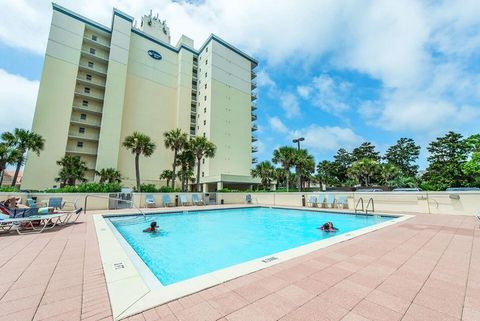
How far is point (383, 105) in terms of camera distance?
22047 millimetres

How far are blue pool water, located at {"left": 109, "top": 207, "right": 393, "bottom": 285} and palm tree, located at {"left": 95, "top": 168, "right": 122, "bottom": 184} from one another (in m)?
20.1

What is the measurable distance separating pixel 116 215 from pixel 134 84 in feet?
98.9

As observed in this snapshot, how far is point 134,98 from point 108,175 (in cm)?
1359

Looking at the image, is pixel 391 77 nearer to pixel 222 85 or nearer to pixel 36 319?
pixel 36 319

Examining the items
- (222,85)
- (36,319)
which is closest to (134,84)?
(222,85)

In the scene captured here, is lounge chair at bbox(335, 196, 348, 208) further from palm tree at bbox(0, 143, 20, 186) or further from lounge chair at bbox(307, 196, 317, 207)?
palm tree at bbox(0, 143, 20, 186)

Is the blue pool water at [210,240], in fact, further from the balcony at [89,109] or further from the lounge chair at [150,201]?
the balcony at [89,109]

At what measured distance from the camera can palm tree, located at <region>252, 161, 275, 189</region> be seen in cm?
3509

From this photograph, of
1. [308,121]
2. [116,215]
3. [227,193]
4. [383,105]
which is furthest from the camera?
[308,121]

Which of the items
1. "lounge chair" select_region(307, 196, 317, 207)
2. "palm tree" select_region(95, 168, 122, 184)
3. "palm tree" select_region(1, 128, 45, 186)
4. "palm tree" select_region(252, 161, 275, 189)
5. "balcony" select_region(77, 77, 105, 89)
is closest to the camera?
"lounge chair" select_region(307, 196, 317, 207)

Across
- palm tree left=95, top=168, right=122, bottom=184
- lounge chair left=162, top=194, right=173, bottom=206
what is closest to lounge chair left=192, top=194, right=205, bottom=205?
lounge chair left=162, top=194, right=173, bottom=206

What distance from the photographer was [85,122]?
30.0m

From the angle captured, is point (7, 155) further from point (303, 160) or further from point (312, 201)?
point (303, 160)

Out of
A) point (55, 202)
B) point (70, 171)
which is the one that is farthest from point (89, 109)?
point (55, 202)
